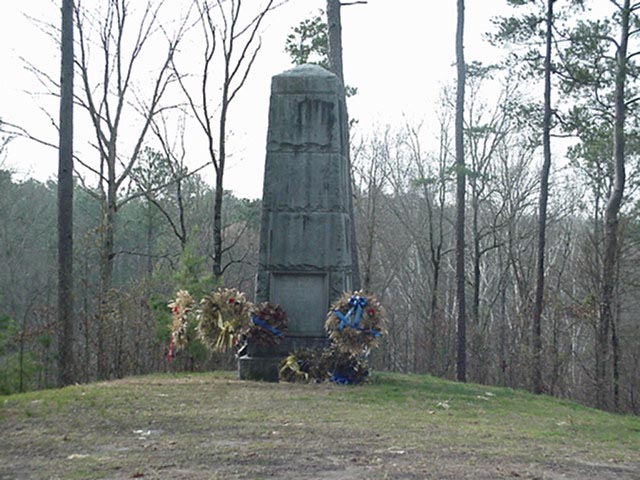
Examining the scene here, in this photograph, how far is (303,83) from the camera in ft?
43.1

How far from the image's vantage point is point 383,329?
12266 mm

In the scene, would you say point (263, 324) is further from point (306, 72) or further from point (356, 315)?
point (306, 72)

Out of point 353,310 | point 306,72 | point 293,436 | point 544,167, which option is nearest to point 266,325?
point 353,310

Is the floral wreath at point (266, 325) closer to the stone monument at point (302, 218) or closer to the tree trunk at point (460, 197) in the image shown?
the stone monument at point (302, 218)

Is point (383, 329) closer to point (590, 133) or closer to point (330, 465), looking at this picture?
point (330, 465)

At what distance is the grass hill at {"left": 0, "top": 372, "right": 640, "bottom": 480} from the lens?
6.27m

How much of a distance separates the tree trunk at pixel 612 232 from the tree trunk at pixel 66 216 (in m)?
11.7

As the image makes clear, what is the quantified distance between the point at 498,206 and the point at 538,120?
15387mm

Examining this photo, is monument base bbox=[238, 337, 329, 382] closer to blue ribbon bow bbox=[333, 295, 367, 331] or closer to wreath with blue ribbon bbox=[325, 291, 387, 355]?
wreath with blue ribbon bbox=[325, 291, 387, 355]

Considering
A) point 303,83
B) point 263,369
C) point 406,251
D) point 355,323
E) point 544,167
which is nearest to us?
point 355,323

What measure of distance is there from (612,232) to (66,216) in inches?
501

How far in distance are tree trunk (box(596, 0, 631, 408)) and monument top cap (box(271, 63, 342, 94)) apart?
9734mm

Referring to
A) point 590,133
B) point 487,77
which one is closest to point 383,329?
point 590,133

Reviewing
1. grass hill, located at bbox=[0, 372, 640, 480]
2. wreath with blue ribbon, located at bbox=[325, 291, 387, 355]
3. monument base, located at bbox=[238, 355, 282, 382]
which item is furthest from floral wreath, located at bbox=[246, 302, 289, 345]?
grass hill, located at bbox=[0, 372, 640, 480]
